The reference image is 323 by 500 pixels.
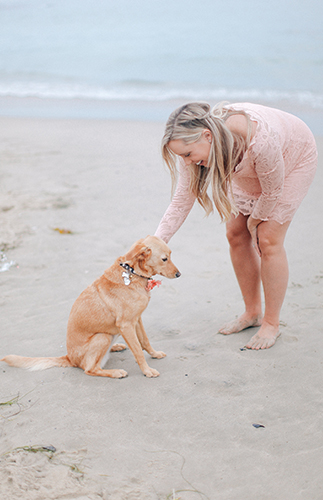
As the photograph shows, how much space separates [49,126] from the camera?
11.1 metres

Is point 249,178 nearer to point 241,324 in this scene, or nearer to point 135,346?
point 241,324

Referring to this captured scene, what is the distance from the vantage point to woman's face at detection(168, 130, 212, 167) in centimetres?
251

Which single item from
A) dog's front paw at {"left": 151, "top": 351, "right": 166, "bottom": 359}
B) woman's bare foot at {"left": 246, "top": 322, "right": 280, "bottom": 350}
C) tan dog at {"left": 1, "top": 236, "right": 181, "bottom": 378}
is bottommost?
dog's front paw at {"left": 151, "top": 351, "right": 166, "bottom": 359}

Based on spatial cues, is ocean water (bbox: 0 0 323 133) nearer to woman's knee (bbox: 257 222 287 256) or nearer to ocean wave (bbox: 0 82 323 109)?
ocean wave (bbox: 0 82 323 109)

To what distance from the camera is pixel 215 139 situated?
8.17 ft

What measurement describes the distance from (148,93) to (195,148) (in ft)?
48.6

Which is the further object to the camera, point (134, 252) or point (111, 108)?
point (111, 108)

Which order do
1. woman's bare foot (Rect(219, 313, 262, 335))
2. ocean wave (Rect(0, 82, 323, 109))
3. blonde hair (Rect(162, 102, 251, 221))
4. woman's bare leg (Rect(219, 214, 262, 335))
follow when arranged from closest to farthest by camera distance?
blonde hair (Rect(162, 102, 251, 221)) → woman's bare leg (Rect(219, 214, 262, 335)) → woman's bare foot (Rect(219, 313, 262, 335)) → ocean wave (Rect(0, 82, 323, 109))

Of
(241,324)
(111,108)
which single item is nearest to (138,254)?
(241,324)

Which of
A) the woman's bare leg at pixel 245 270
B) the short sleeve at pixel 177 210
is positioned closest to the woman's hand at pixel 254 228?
the woman's bare leg at pixel 245 270

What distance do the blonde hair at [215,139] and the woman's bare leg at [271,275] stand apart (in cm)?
A: 38

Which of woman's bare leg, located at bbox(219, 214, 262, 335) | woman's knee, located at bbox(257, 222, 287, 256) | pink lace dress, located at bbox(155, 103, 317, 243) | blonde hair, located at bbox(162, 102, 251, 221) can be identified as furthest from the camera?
A: woman's bare leg, located at bbox(219, 214, 262, 335)

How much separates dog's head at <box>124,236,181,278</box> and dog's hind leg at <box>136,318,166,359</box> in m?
0.43

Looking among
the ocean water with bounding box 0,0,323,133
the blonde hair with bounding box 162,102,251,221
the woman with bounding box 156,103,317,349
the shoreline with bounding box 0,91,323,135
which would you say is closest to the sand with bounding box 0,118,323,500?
the woman with bounding box 156,103,317,349
